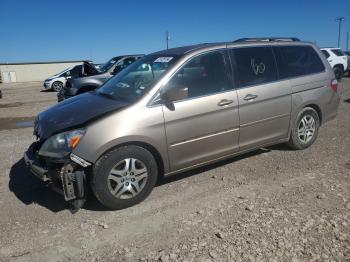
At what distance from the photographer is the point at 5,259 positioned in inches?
123

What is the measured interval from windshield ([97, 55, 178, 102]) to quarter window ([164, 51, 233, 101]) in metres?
0.19

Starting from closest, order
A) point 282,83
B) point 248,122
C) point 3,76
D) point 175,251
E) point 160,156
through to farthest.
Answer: point 175,251
point 160,156
point 248,122
point 282,83
point 3,76

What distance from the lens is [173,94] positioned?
13.1 feet

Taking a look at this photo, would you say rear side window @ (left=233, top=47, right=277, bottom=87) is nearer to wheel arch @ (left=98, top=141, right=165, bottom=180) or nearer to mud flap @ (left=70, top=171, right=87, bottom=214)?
wheel arch @ (left=98, top=141, right=165, bottom=180)

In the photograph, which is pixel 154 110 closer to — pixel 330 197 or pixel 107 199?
pixel 107 199

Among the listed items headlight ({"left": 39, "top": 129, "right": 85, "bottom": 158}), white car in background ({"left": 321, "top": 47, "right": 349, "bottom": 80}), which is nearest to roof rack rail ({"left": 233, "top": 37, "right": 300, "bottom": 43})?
headlight ({"left": 39, "top": 129, "right": 85, "bottom": 158})

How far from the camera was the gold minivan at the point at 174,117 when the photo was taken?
12.2ft

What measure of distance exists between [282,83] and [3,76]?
1978 inches

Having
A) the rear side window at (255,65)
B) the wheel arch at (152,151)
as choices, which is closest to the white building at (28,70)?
the rear side window at (255,65)

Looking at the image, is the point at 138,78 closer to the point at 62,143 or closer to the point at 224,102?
the point at 224,102

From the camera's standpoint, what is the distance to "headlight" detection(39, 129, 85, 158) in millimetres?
3639

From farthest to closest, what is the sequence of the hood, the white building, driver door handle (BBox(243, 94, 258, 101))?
1. the white building
2. driver door handle (BBox(243, 94, 258, 101))
3. the hood

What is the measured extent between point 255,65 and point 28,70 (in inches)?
2039

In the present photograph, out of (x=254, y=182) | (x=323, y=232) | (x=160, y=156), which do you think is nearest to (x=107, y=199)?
(x=160, y=156)
